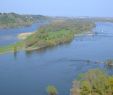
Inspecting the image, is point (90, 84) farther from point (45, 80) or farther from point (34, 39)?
point (34, 39)

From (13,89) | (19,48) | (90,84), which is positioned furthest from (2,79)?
(19,48)

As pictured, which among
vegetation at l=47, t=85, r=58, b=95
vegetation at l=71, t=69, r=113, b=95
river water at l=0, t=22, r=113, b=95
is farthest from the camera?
river water at l=0, t=22, r=113, b=95

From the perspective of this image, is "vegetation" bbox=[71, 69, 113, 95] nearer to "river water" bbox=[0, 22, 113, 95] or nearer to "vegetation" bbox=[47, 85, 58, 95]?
"vegetation" bbox=[47, 85, 58, 95]

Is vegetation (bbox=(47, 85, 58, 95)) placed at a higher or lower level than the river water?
higher

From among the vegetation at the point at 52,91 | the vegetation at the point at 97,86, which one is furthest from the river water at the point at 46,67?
the vegetation at the point at 97,86

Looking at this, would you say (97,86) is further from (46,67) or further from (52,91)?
(46,67)

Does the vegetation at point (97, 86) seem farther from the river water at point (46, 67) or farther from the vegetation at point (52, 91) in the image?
the river water at point (46, 67)

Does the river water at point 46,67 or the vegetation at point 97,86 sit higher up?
the vegetation at point 97,86

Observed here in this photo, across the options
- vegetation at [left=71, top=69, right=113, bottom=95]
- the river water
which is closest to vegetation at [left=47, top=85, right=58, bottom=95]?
the river water
